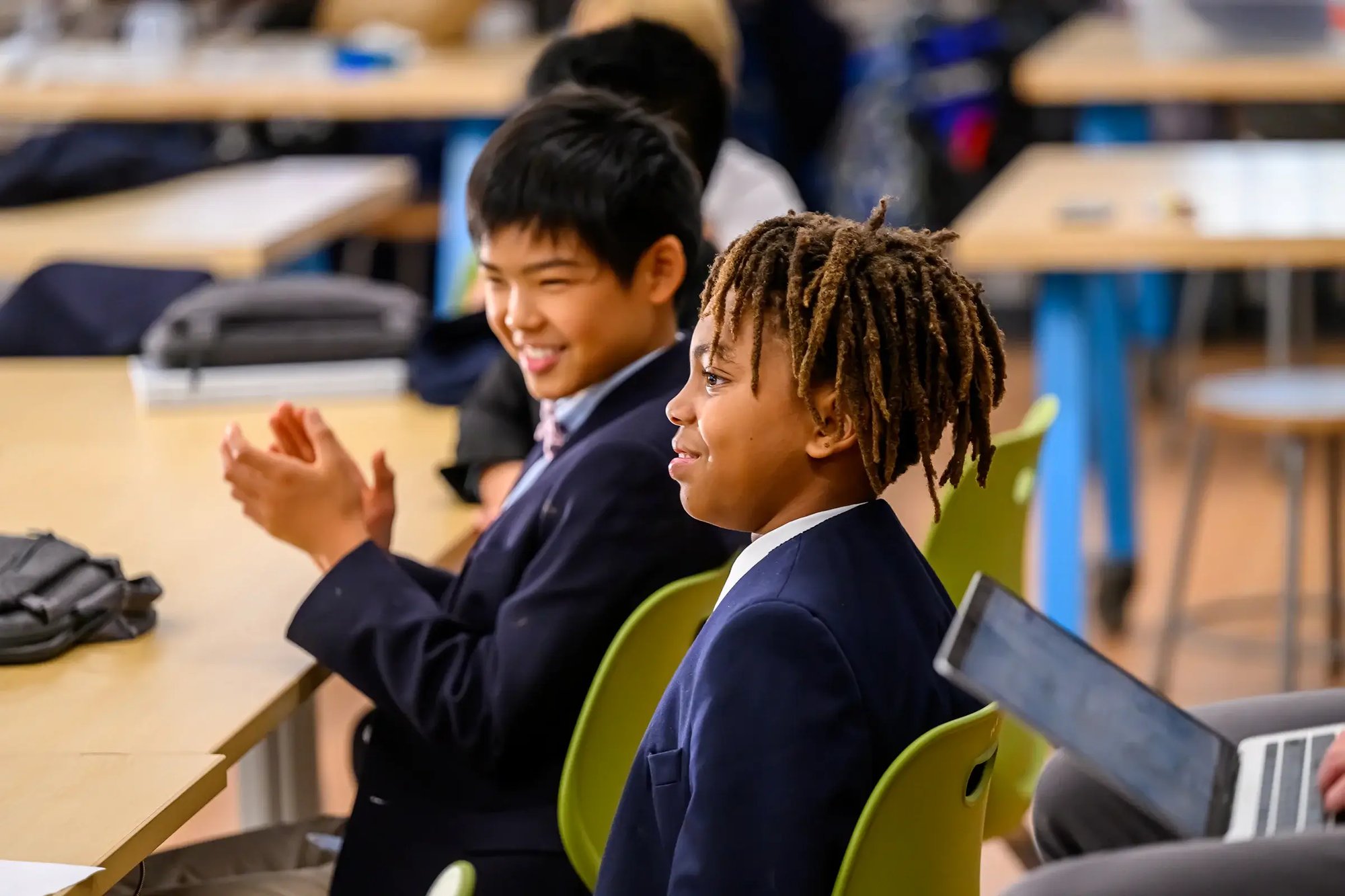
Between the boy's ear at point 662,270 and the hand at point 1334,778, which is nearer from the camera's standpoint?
the hand at point 1334,778

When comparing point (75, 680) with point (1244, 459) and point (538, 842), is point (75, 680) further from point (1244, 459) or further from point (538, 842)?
point (1244, 459)

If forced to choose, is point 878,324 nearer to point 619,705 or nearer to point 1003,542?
point 619,705

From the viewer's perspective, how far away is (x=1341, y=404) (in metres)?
2.72

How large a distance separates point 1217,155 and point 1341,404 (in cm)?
78

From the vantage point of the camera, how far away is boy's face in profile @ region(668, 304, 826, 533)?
1083 millimetres

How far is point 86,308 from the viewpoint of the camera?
2412mm

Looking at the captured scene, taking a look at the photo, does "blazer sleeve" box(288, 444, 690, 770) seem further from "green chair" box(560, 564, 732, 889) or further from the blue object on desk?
the blue object on desk

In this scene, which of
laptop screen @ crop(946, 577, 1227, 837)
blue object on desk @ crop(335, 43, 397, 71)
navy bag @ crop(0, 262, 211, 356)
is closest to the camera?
laptop screen @ crop(946, 577, 1227, 837)

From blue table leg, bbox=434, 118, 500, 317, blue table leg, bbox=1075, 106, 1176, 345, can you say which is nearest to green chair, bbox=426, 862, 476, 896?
blue table leg, bbox=434, 118, 500, 317

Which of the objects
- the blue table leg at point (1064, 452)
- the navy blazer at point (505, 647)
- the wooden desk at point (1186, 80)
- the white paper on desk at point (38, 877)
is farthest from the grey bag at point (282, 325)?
A: the wooden desk at point (1186, 80)

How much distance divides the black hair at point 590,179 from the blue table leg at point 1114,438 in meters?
1.92

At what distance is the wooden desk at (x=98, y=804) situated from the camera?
105cm

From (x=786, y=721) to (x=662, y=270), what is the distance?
1.96 feet

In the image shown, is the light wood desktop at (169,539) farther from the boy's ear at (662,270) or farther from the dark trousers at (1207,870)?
the dark trousers at (1207,870)
